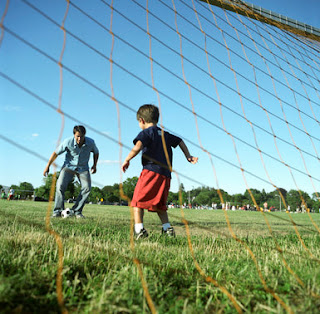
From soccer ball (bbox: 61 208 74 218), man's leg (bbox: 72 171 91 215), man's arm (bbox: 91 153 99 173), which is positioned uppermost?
man's arm (bbox: 91 153 99 173)

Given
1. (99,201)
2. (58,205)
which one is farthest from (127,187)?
(58,205)

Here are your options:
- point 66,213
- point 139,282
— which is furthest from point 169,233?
point 66,213

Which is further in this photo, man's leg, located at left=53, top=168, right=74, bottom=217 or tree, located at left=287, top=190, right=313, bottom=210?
tree, located at left=287, top=190, right=313, bottom=210

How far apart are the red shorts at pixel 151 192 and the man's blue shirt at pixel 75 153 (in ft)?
Result: 6.53

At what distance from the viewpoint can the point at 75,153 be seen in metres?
4.63

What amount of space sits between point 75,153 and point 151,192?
2176 millimetres

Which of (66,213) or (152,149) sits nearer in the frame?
(152,149)

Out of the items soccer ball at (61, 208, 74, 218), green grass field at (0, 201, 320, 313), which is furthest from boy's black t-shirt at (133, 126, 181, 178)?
soccer ball at (61, 208, 74, 218)

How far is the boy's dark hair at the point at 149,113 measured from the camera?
3.19 metres

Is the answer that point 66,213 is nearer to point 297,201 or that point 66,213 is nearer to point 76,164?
point 76,164

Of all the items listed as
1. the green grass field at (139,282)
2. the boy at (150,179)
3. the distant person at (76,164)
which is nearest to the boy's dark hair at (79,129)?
the distant person at (76,164)

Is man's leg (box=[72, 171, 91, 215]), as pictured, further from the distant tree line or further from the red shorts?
the distant tree line

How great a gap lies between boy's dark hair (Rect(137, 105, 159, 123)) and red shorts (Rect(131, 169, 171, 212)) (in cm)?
58

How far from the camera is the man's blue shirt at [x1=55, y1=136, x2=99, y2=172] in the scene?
15.0 feet
